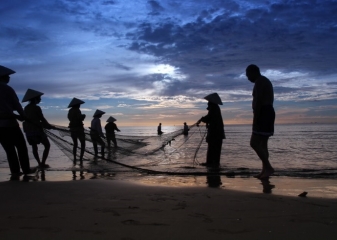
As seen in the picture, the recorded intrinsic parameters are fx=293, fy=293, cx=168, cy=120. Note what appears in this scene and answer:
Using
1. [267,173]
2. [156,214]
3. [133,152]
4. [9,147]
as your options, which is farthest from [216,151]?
[156,214]

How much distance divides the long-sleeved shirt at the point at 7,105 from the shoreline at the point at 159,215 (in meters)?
1.55

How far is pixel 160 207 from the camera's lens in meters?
3.37

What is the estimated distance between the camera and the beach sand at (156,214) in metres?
2.48

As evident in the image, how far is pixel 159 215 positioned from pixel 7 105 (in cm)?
401

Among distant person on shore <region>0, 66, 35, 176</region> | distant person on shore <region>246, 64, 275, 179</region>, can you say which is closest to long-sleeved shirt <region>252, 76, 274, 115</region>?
distant person on shore <region>246, 64, 275, 179</region>

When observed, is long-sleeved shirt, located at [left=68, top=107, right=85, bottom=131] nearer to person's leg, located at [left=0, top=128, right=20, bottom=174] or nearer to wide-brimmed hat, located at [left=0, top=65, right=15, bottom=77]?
person's leg, located at [left=0, top=128, right=20, bottom=174]

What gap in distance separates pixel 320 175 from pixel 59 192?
561 centimetres

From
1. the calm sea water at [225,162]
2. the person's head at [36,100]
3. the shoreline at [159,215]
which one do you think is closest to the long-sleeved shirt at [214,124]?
the calm sea water at [225,162]

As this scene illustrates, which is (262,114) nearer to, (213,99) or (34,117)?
(213,99)

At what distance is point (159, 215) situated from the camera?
9.89 feet

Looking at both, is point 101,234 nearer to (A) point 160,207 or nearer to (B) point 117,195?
(A) point 160,207

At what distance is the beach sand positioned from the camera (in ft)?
8.14

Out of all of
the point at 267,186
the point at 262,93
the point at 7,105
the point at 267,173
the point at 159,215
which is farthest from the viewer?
the point at 267,173

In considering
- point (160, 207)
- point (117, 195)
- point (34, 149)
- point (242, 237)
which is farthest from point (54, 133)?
point (242, 237)
